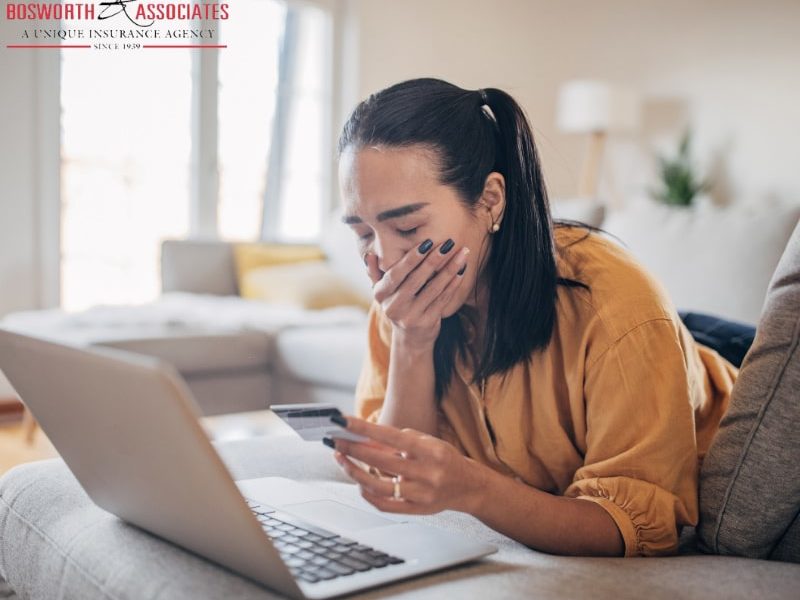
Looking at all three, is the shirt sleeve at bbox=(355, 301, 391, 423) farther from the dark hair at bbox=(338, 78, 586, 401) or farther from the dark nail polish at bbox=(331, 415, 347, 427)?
the dark nail polish at bbox=(331, 415, 347, 427)

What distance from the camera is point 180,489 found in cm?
70

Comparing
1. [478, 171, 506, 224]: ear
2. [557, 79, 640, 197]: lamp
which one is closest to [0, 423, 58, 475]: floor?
[478, 171, 506, 224]: ear

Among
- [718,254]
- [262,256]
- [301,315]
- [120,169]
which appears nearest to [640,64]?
[262,256]

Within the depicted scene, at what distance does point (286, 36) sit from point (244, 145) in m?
0.73

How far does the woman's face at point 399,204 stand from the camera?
3.42ft

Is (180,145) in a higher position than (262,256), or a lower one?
higher

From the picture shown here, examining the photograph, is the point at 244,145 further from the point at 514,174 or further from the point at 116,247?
the point at 514,174

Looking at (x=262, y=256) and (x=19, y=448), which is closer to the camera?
(x=19, y=448)

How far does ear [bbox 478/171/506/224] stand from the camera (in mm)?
1118

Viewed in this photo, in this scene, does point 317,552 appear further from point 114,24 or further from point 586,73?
point 586,73

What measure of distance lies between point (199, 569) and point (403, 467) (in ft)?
0.67

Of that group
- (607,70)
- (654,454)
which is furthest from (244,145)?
(654,454)

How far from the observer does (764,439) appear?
3.04 ft

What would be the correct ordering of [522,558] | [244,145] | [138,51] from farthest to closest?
[244,145] < [138,51] < [522,558]
